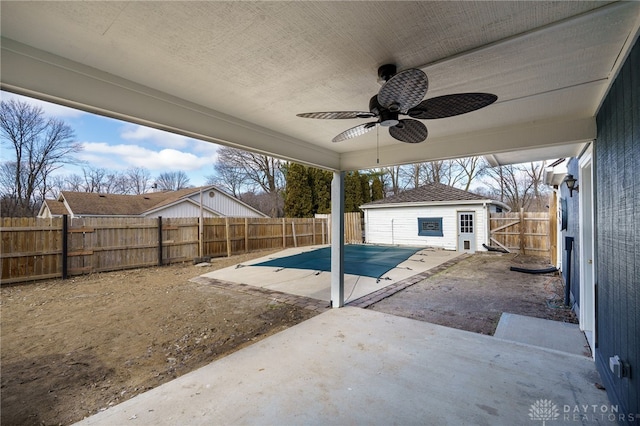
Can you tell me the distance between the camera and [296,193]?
17.1 meters

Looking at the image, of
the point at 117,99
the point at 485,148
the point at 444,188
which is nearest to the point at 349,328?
the point at 485,148

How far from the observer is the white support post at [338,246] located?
14.8ft

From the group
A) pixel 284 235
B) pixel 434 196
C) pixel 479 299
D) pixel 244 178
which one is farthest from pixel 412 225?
pixel 244 178

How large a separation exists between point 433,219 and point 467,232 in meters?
1.42

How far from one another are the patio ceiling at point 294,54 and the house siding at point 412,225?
8.98 meters

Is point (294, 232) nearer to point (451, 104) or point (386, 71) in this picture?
point (386, 71)

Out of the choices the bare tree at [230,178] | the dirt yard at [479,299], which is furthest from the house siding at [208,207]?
the dirt yard at [479,299]

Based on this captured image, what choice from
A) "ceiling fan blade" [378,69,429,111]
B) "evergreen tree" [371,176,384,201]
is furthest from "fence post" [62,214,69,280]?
"evergreen tree" [371,176,384,201]

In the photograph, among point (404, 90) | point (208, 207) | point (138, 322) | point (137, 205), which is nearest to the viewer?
point (404, 90)

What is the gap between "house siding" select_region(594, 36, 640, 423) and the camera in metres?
1.62

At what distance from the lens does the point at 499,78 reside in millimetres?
2199

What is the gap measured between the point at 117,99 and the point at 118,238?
709cm

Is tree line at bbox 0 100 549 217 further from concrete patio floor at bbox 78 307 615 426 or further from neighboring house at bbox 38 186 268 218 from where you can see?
concrete patio floor at bbox 78 307 615 426

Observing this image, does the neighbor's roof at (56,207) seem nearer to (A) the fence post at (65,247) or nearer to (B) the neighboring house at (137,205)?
(B) the neighboring house at (137,205)
